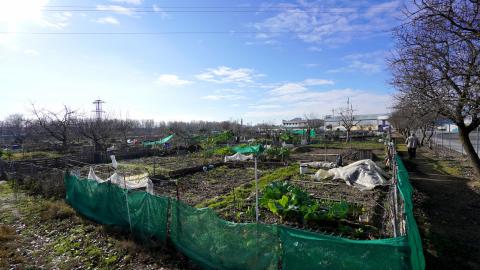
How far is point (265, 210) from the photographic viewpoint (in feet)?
26.6

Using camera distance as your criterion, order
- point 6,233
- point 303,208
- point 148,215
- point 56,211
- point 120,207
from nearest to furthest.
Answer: point 148,215, point 303,208, point 120,207, point 6,233, point 56,211

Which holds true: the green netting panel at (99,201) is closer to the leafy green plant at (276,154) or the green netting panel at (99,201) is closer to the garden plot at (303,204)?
the garden plot at (303,204)

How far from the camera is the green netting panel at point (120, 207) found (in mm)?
6328

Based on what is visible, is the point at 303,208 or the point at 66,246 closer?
the point at 66,246

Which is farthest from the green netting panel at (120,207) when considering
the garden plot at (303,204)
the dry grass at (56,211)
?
the garden plot at (303,204)

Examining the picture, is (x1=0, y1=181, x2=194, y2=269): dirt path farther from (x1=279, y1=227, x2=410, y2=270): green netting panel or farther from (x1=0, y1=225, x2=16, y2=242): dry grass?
(x1=279, y1=227, x2=410, y2=270): green netting panel

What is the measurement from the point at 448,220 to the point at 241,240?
6.42m

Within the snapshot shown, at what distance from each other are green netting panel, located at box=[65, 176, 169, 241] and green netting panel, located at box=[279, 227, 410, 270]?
3.21 m

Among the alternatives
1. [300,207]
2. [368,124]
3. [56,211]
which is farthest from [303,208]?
[368,124]

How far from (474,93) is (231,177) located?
10325 mm

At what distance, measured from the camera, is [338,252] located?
3.50m

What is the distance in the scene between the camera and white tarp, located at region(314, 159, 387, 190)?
10469mm

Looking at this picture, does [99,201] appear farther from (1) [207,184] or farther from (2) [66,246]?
(1) [207,184]

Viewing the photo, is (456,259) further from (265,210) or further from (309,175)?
(309,175)
